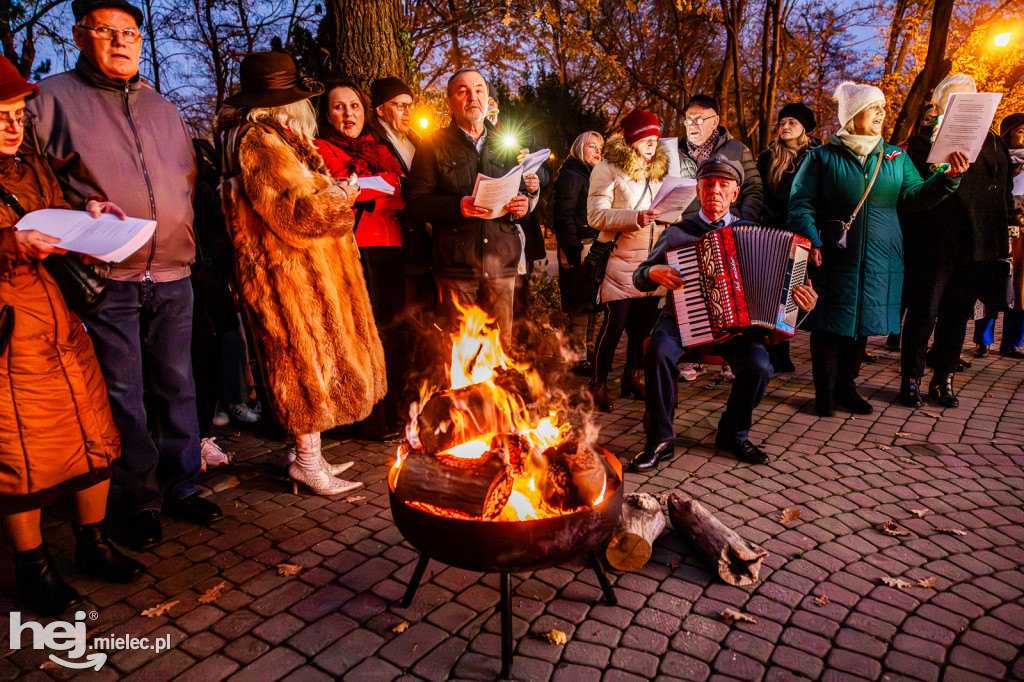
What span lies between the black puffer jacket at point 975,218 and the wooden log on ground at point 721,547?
417 cm

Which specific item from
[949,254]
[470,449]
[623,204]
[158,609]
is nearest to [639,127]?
[623,204]

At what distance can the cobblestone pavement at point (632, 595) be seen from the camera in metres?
2.74

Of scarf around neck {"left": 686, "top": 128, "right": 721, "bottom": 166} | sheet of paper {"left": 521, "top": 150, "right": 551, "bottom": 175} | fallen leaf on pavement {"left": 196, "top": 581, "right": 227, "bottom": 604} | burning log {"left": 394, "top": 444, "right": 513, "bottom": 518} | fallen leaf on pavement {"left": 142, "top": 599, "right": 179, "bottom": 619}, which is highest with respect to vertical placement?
scarf around neck {"left": 686, "top": 128, "right": 721, "bottom": 166}

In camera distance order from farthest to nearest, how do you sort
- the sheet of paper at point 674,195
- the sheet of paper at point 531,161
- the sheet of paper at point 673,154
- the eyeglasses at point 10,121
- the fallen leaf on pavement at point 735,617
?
Result: the sheet of paper at point 673,154 → the sheet of paper at point 674,195 → the sheet of paper at point 531,161 → the fallen leaf on pavement at point 735,617 → the eyeglasses at point 10,121

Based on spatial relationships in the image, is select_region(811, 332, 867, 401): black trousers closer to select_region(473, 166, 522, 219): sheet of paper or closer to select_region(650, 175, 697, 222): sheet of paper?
select_region(650, 175, 697, 222): sheet of paper

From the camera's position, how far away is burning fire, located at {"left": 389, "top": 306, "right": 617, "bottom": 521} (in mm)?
2752

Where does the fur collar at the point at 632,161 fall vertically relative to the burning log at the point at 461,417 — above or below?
above

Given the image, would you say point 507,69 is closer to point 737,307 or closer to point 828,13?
point 828,13

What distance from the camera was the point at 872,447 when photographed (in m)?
5.18

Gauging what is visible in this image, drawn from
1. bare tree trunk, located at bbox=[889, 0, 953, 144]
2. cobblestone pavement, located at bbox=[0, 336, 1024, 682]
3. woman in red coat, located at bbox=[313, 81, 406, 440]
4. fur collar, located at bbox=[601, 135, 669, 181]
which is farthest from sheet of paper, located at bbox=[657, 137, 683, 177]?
bare tree trunk, located at bbox=[889, 0, 953, 144]

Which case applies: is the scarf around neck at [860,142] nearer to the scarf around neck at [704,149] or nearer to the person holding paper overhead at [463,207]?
the scarf around neck at [704,149]

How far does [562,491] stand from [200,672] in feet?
5.63

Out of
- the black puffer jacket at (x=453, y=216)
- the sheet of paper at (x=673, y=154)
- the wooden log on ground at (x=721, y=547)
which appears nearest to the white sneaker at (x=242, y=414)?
the black puffer jacket at (x=453, y=216)

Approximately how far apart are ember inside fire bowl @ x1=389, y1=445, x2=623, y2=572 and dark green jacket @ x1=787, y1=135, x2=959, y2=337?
405cm
